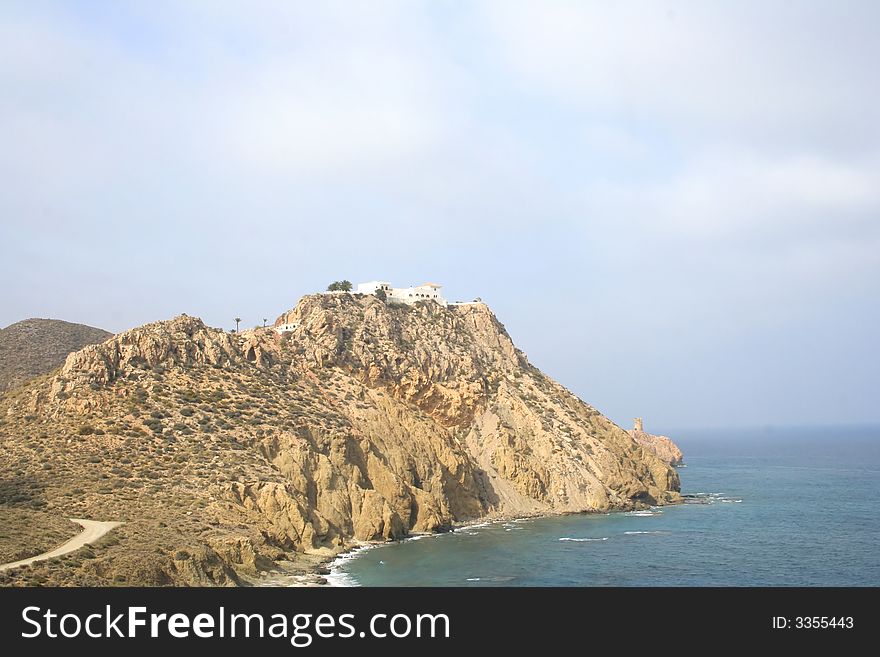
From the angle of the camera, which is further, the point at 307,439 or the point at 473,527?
the point at 473,527

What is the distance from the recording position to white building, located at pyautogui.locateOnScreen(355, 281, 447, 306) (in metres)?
102

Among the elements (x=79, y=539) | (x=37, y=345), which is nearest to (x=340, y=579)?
(x=79, y=539)

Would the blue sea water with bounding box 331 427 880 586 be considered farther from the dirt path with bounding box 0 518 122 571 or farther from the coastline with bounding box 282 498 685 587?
the dirt path with bounding box 0 518 122 571

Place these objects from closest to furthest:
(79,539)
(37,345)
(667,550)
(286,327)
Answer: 1. (79,539)
2. (667,550)
3. (286,327)
4. (37,345)

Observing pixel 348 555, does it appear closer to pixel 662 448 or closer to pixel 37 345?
pixel 37 345

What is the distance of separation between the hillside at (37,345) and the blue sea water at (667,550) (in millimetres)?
51189

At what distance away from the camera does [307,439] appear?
224 feet

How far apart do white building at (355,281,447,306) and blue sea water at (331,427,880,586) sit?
116ft

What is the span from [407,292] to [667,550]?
52.0 meters

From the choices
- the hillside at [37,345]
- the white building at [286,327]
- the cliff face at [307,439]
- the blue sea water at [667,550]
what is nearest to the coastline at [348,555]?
the blue sea water at [667,550]

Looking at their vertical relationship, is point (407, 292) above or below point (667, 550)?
above

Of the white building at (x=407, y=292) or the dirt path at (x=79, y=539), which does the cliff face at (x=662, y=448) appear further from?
the dirt path at (x=79, y=539)

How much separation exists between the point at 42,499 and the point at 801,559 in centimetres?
5192
